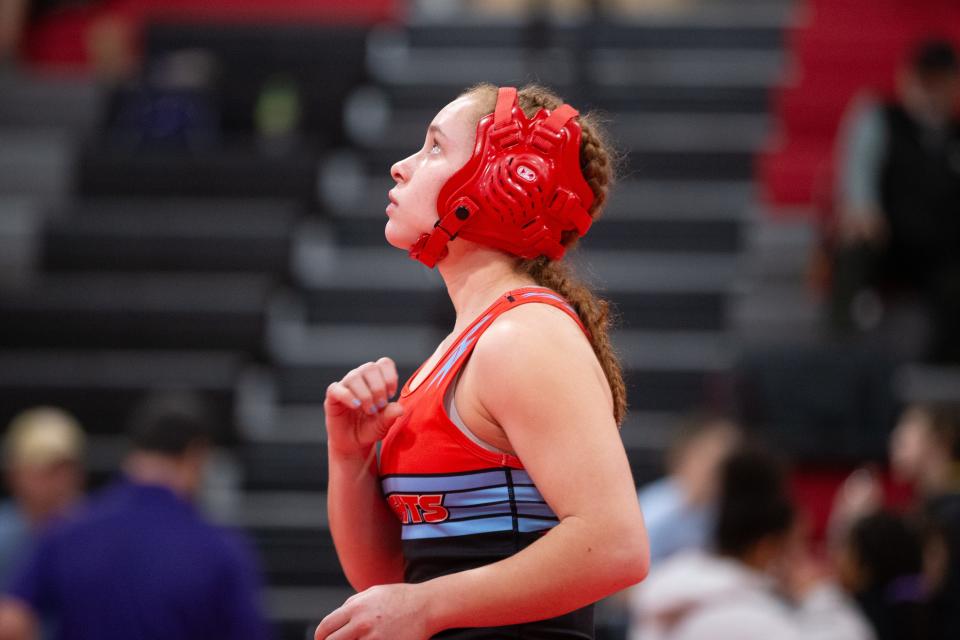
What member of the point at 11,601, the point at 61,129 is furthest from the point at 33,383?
the point at 11,601

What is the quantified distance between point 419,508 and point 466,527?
8 centimetres

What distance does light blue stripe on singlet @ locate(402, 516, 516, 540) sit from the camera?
1.90 m

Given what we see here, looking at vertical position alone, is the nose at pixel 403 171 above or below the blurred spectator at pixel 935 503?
above

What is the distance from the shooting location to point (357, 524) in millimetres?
2080

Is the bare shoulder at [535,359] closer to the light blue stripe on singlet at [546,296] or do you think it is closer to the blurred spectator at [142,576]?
the light blue stripe on singlet at [546,296]

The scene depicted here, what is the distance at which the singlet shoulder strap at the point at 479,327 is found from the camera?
1.94 m

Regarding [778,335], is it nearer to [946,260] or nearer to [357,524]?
[946,260]

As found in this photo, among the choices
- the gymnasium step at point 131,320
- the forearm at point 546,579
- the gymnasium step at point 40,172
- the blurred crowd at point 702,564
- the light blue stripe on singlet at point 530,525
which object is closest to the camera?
the forearm at point 546,579

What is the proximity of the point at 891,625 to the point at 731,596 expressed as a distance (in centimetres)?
67

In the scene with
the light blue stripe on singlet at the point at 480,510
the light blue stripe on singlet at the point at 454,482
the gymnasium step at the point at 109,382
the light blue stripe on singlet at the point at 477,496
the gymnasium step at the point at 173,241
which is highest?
the gymnasium step at the point at 173,241

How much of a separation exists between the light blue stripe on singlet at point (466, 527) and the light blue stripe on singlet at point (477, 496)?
0.02m

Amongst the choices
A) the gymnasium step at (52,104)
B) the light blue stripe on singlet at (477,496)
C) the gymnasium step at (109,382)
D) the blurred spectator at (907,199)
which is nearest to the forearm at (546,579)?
the light blue stripe on singlet at (477,496)

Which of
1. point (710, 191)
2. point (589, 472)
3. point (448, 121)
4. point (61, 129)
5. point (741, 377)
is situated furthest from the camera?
point (61, 129)

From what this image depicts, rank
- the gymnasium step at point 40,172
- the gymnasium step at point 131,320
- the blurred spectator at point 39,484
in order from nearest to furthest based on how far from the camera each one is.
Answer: the blurred spectator at point 39,484, the gymnasium step at point 131,320, the gymnasium step at point 40,172
